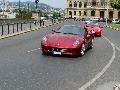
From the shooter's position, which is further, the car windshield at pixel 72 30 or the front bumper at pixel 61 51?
the car windshield at pixel 72 30

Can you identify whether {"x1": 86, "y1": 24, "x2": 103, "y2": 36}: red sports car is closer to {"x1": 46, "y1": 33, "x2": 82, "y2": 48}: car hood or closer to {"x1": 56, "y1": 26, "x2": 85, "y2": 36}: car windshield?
{"x1": 56, "y1": 26, "x2": 85, "y2": 36}: car windshield

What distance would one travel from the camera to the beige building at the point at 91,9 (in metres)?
174

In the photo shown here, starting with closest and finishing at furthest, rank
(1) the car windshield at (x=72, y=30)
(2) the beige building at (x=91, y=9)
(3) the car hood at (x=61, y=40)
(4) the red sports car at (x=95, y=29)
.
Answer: (3) the car hood at (x=61, y=40) < (1) the car windshield at (x=72, y=30) < (4) the red sports car at (x=95, y=29) < (2) the beige building at (x=91, y=9)

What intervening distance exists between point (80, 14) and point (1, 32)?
152 m

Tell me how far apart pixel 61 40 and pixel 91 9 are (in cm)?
16181

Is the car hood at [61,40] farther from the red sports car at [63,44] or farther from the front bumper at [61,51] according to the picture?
the front bumper at [61,51]

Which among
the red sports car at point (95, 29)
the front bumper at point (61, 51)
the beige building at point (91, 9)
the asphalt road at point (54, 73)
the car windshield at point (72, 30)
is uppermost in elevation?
the beige building at point (91, 9)

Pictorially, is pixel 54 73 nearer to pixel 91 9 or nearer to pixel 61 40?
pixel 61 40

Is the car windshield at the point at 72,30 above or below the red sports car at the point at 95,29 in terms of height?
above

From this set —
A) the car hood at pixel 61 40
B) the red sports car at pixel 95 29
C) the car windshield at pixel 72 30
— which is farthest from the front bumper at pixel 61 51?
the red sports car at pixel 95 29

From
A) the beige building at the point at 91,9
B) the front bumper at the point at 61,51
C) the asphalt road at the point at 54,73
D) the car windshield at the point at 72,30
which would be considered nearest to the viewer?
the asphalt road at the point at 54,73

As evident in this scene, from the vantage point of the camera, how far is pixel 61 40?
51.9 ft

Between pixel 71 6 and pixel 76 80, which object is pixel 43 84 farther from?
pixel 71 6

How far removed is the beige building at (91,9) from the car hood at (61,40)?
158341 mm
